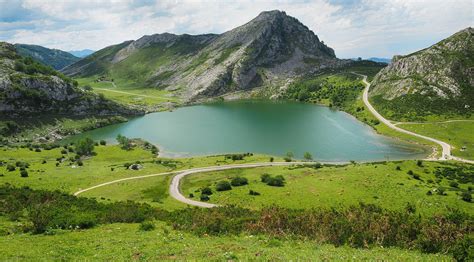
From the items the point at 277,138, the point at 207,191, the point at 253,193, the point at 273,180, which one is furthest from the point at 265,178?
the point at 277,138

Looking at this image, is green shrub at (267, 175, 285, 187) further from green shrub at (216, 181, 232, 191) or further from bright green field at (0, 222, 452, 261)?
bright green field at (0, 222, 452, 261)

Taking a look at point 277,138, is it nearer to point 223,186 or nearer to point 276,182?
point 276,182

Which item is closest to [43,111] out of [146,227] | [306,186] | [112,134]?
[112,134]

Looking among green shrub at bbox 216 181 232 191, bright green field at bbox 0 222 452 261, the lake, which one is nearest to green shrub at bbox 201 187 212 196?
green shrub at bbox 216 181 232 191

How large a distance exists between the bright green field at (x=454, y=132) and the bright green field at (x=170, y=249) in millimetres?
115692

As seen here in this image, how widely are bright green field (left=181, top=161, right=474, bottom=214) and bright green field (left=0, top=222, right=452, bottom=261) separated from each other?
32.7 meters

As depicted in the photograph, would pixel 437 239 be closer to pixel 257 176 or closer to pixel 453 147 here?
pixel 257 176

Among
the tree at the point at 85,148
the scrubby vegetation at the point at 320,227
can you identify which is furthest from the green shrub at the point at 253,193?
the tree at the point at 85,148

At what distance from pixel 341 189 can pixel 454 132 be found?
105694mm

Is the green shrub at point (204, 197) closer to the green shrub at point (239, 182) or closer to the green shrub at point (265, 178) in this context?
the green shrub at point (239, 182)

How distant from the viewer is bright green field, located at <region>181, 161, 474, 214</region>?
64812mm

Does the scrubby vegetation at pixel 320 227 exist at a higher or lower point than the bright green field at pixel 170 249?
lower

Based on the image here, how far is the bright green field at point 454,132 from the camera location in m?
126

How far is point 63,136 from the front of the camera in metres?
178
